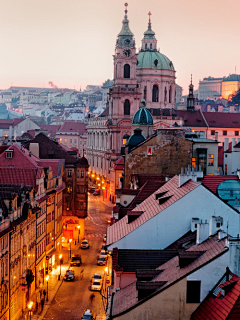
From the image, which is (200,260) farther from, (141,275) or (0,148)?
(0,148)

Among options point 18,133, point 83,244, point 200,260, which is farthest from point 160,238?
point 18,133

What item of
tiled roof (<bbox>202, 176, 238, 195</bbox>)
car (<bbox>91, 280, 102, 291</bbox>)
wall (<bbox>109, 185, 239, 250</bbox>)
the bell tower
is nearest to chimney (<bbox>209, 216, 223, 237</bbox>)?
wall (<bbox>109, 185, 239, 250</bbox>)

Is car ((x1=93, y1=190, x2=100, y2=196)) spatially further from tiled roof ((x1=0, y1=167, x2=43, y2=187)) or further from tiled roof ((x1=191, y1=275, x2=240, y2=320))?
tiled roof ((x1=191, y1=275, x2=240, y2=320))

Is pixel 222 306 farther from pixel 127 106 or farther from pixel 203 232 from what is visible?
pixel 127 106

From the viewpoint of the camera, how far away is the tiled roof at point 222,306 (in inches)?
814

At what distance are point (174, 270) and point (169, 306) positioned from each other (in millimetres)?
2634

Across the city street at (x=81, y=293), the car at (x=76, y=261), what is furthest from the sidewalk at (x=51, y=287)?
the car at (x=76, y=261)

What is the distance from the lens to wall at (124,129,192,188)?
191 feet

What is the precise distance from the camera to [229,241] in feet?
76.2

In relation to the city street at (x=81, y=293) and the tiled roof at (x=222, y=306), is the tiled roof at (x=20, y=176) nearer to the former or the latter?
the city street at (x=81, y=293)

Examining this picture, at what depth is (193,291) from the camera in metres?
23.3

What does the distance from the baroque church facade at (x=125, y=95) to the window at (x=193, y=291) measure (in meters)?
96.2

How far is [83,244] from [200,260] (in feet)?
162

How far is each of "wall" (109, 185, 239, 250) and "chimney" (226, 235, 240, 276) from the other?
331 inches
